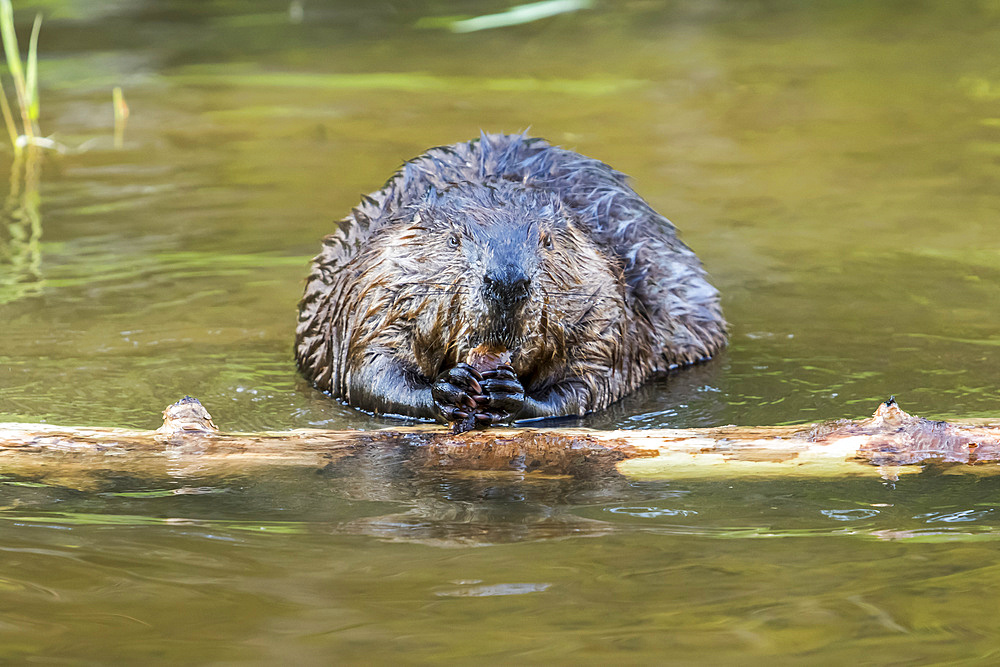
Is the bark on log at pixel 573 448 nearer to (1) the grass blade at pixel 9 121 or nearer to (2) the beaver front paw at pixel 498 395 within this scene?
(2) the beaver front paw at pixel 498 395

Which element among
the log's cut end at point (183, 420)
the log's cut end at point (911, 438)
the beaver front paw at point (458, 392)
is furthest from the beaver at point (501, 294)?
the log's cut end at point (911, 438)

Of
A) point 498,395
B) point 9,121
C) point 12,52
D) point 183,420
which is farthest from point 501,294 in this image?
point 9,121

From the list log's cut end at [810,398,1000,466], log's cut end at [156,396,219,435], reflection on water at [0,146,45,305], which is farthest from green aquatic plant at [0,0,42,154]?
→ log's cut end at [810,398,1000,466]

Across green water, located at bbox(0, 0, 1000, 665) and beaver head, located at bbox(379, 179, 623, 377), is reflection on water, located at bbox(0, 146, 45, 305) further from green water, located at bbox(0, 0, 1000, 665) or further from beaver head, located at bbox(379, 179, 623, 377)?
beaver head, located at bbox(379, 179, 623, 377)

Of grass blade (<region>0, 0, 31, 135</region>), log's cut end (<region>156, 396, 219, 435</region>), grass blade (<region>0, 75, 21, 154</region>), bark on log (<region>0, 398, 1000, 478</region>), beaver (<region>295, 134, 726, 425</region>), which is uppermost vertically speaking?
grass blade (<region>0, 0, 31, 135</region>)

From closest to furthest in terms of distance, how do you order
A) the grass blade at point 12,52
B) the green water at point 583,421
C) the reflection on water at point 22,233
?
the green water at point 583,421 → the reflection on water at point 22,233 → the grass blade at point 12,52

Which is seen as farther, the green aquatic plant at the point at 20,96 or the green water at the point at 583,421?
the green aquatic plant at the point at 20,96

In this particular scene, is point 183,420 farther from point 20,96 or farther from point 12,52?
point 20,96

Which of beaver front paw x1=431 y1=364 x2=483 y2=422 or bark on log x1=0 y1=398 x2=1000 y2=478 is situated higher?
beaver front paw x1=431 y1=364 x2=483 y2=422

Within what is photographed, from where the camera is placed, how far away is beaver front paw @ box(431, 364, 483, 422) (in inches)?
161

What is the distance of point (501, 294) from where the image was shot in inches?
162

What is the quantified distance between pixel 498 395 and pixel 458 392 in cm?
15

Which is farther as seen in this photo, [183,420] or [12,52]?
[12,52]

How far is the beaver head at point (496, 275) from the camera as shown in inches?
166
